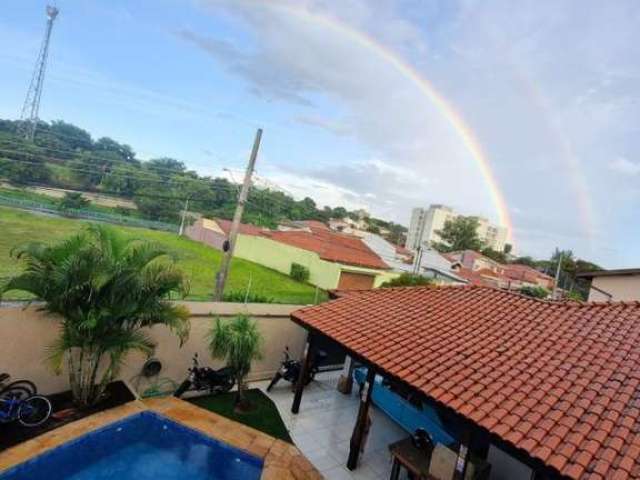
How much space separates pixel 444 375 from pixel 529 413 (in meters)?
1.39

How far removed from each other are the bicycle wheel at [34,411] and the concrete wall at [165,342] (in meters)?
1.02

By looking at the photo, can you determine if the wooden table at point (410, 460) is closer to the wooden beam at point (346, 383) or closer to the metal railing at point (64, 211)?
the wooden beam at point (346, 383)

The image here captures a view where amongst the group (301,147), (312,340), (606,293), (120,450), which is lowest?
(120,450)

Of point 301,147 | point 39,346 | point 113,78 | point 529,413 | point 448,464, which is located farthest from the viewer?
point 301,147

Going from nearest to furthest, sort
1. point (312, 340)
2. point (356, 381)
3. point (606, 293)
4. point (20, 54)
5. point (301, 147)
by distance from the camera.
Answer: point (312, 340), point (356, 381), point (606, 293), point (20, 54), point (301, 147)

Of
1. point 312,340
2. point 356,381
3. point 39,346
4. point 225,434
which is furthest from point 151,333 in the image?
point 356,381

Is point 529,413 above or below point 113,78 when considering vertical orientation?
below

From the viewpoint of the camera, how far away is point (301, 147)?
2211 cm

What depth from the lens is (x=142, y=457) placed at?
7164 millimetres

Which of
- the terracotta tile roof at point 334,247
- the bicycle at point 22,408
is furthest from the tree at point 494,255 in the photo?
the bicycle at point 22,408

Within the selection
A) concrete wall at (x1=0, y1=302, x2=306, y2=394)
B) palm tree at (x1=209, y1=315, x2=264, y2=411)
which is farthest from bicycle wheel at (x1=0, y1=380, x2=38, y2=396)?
palm tree at (x1=209, y1=315, x2=264, y2=411)

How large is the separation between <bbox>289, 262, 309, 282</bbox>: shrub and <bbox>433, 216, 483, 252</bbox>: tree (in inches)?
2171

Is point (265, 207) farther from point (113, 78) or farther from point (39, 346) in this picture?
point (39, 346)

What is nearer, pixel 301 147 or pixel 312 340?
pixel 312 340
